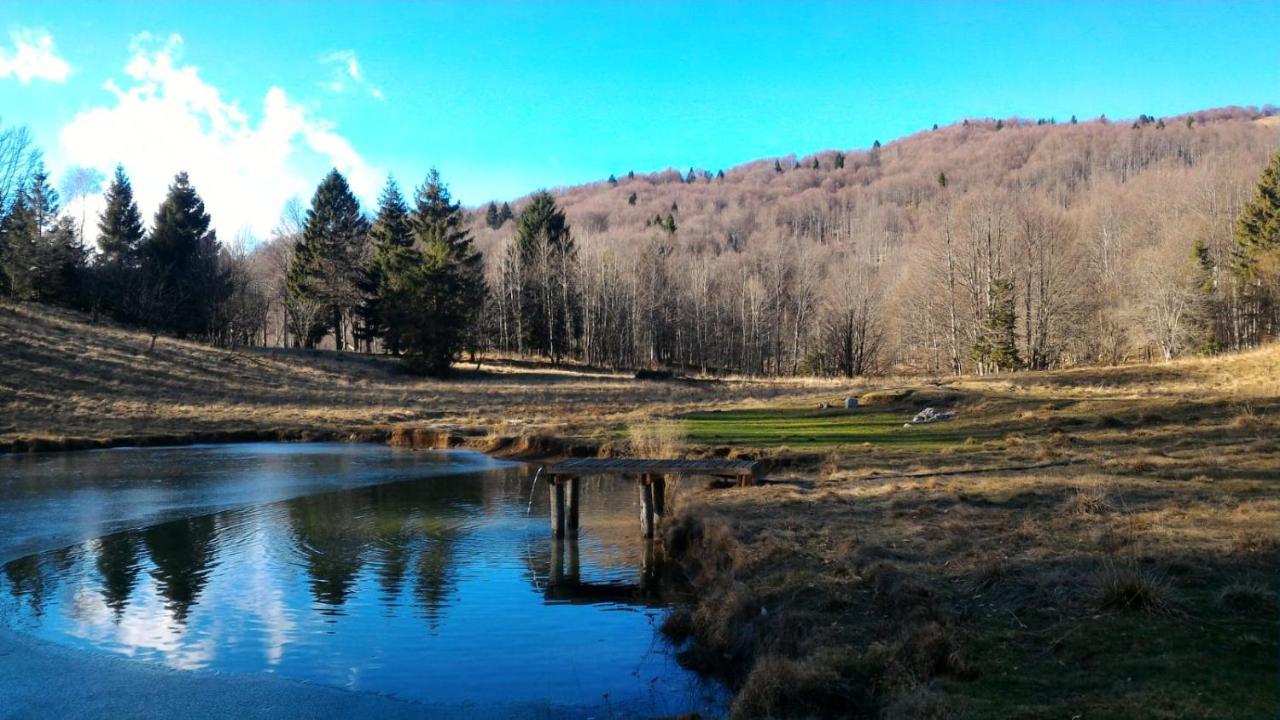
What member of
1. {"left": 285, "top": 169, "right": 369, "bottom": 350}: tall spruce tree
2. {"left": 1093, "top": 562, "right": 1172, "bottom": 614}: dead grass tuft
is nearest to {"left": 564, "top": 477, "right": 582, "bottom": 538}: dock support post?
{"left": 1093, "top": 562, "right": 1172, "bottom": 614}: dead grass tuft

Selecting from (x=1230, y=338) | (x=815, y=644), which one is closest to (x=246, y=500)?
(x=815, y=644)

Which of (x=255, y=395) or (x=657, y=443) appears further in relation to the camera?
(x=255, y=395)

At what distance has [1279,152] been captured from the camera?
59.2 meters

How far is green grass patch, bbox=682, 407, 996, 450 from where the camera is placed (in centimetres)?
2525

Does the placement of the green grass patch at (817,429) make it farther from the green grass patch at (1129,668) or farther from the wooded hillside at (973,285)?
the wooded hillside at (973,285)

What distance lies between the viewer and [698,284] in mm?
86312

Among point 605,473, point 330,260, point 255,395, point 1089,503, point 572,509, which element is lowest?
point 572,509

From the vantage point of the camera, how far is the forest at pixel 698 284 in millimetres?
58344

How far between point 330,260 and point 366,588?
60.0m

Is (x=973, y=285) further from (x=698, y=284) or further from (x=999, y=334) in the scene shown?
(x=698, y=284)

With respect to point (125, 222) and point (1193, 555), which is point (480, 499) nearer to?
point (1193, 555)

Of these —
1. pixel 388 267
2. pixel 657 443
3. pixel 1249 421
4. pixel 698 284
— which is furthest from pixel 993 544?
pixel 698 284

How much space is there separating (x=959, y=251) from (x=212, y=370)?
5340cm

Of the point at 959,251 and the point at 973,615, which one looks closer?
the point at 973,615
